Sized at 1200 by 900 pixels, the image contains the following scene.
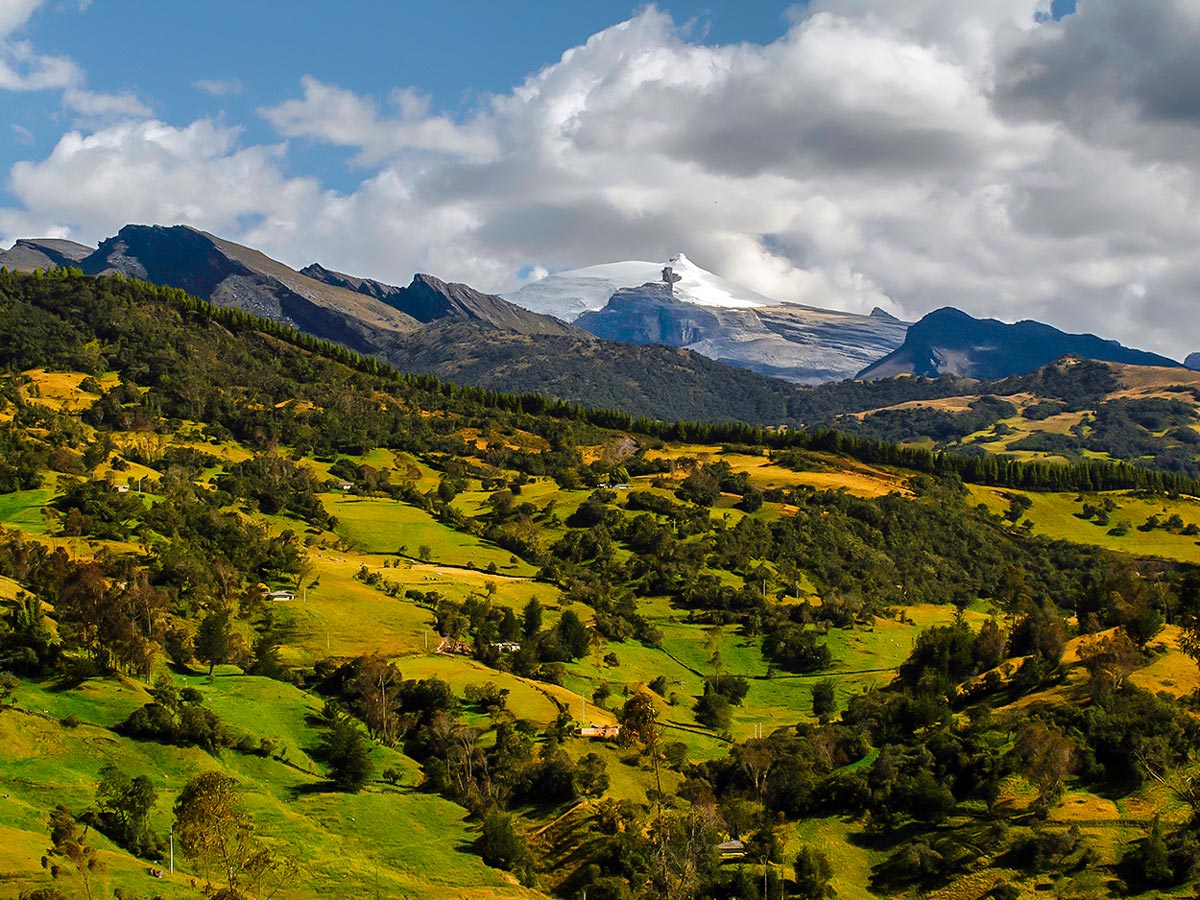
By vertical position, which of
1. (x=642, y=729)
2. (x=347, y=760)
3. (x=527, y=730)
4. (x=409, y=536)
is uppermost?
A: (x=409, y=536)

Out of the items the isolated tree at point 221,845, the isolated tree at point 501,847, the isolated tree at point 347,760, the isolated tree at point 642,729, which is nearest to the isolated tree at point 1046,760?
the isolated tree at point 642,729

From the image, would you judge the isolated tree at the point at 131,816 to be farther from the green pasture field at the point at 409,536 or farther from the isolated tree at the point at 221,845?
the green pasture field at the point at 409,536

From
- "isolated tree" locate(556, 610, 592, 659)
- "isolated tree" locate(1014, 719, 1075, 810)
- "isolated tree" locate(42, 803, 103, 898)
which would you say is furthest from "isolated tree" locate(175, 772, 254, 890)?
"isolated tree" locate(556, 610, 592, 659)

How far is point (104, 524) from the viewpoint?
12544 centimetres

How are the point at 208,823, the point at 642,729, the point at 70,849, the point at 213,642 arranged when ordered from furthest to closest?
the point at 213,642
the point at 642,729
the point at 70,849
the point at 208,823

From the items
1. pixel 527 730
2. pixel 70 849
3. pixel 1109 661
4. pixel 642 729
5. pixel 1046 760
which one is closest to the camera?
pixel 70 849

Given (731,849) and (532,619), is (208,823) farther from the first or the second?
(532,619)

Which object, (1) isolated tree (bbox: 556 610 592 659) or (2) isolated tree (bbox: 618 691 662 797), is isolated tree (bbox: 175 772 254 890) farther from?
(1) isolated tree (bbox: 556 610 592 659)

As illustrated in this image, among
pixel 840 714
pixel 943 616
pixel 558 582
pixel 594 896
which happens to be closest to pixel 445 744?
pixel 594 896

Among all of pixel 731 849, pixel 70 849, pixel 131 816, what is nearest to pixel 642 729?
pixel 731 849

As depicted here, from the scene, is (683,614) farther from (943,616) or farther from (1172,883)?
(1172,883)

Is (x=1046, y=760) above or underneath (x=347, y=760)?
above

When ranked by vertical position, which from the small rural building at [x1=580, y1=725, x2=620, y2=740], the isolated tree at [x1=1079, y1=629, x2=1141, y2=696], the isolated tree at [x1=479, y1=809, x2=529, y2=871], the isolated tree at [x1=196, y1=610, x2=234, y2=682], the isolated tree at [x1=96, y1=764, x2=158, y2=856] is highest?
the isolated tree at [x1=1079, y1=629, x2=1141, y2=696]

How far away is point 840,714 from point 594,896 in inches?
1882
